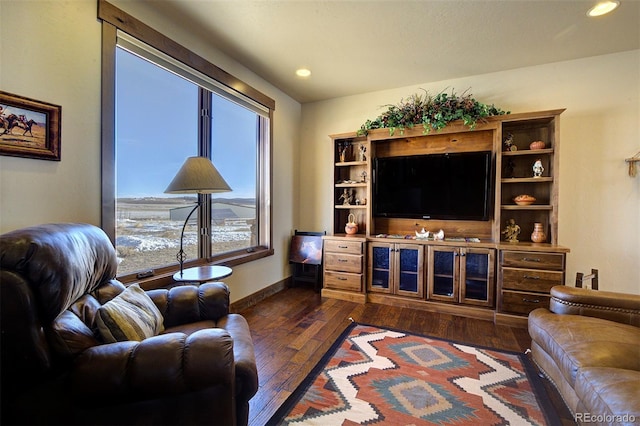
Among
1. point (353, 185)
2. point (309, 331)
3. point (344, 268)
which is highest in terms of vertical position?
point (353, 185)

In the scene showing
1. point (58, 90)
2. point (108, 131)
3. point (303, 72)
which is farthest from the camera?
point (303, 72)

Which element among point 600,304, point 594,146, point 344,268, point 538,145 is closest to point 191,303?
point 344,268

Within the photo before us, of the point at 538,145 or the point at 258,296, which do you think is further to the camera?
the point at 258,296

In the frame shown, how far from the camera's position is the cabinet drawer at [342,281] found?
344cm

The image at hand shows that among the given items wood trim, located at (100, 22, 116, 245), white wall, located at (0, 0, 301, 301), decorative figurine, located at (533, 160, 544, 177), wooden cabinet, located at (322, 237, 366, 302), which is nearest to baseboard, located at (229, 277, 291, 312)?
wooden cabinet, located at (322, 237, 366, 302)

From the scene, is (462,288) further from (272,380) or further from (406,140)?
(272,380)

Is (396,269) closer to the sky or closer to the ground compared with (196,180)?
closer to the ground

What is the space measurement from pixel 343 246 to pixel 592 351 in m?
2.43

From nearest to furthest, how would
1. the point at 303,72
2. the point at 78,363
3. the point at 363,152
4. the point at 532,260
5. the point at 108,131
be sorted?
1. the point at 78,363
2. the point at 108,131
3. the point at 532,260
4. the point at 303,72
5. the point at 363,152

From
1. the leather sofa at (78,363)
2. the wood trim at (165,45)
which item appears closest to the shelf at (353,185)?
the wood trim at (165,45)

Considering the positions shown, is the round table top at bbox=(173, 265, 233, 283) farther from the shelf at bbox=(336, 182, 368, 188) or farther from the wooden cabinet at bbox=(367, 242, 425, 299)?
the shelf at bbox=(336, 182, 368, 188)

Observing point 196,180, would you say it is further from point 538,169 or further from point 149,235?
point 538,169

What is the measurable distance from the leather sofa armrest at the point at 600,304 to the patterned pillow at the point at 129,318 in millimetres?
2413

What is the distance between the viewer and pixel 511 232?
120 inches
